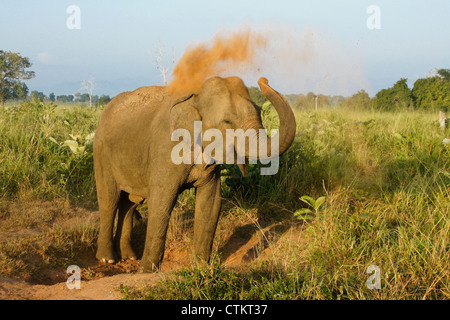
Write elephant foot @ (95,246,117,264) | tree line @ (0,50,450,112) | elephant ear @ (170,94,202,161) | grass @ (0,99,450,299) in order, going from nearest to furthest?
1. grass @ (0,99,450,299)
2. elephant ear @ (170,94,202,161)
3. elephant foot @ (95,246,117,264)
4. tree line @ (0,50,450,112)

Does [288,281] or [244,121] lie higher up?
[244,121]

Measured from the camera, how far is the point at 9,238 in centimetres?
535

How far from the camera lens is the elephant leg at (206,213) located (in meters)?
4.69

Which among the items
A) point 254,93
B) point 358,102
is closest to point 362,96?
point 358,102

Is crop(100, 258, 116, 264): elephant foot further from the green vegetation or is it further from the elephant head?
the elephant head

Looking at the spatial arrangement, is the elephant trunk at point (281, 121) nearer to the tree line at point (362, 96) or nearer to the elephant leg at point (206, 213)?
the elephant leg at point (206, 213)

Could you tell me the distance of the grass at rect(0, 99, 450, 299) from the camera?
3.57 meters

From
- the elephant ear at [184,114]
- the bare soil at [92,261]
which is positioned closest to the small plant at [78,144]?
the bare soil at [92,261]

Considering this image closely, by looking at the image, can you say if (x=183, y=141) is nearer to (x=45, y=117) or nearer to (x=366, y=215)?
(x=366, y=215)

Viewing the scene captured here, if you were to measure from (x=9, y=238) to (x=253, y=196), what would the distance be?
10.8 ft

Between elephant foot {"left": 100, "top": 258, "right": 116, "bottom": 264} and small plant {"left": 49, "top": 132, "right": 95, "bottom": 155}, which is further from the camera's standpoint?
small plant {"left": 49, "top": 132, "right": 95, "bottom": 155}

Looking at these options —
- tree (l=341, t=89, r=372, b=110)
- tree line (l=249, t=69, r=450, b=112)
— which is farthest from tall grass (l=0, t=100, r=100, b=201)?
tree (l=341, t=89, r=372, b=110)

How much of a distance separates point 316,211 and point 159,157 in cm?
178

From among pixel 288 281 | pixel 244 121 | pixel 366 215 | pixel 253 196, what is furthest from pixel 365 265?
pixel 253 196
